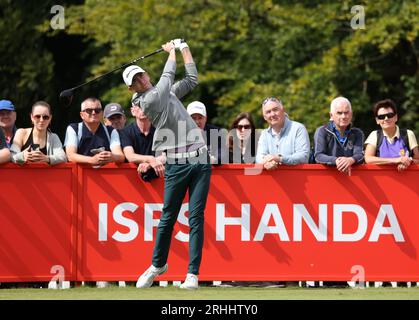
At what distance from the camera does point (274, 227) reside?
12875 mm

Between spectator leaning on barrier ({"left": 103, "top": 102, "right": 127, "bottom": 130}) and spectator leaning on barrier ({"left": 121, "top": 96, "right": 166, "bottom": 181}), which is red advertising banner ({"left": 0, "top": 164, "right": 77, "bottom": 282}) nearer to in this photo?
spectator leaning on barrier ({"left": 121, "top": 96, "right": 166, "bottom": 181})

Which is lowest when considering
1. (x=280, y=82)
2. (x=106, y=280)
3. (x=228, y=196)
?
(x=106, y=280)

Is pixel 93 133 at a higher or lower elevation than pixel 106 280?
higher

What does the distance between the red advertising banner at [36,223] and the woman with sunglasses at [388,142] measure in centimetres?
319

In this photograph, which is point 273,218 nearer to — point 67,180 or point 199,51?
point 67,180

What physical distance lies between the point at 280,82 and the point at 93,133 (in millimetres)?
14102

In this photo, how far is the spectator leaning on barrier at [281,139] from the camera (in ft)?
42.6

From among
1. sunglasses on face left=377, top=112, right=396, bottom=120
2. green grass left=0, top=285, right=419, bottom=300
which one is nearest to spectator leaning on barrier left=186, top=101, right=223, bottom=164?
green grass left=0, top=285, right=419, bottom=300

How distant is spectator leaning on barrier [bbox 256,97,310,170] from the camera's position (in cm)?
1299

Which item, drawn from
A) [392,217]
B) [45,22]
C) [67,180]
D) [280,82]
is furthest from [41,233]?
[45,22]

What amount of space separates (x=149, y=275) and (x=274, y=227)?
153 centimetres

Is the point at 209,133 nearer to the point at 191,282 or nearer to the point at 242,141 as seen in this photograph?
the point at 242,141

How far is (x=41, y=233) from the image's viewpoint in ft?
42.0

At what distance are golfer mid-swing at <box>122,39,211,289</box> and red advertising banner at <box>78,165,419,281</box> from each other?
A: 0.85 m
